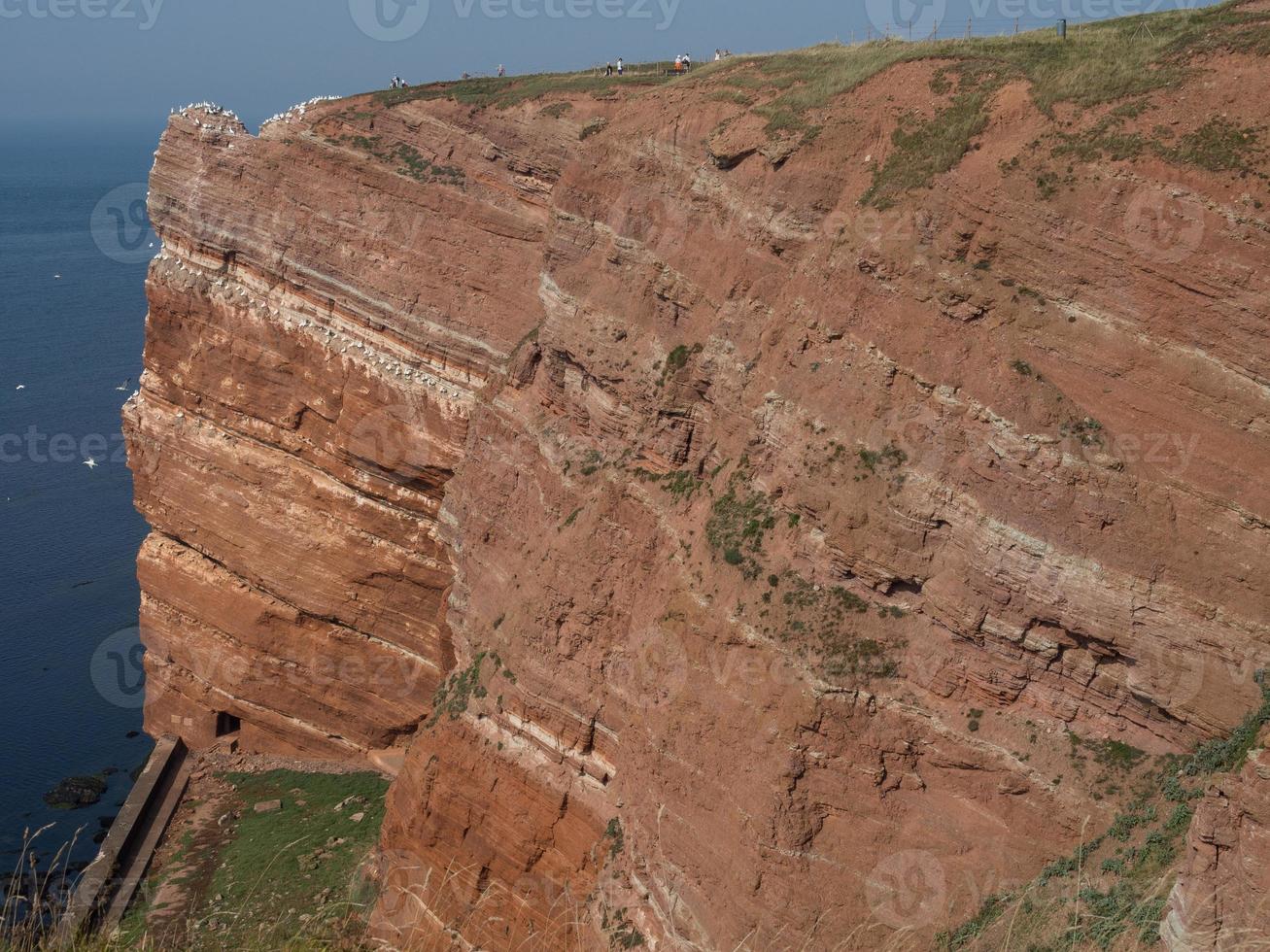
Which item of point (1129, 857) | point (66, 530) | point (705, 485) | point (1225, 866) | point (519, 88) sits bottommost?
point (66, 530)

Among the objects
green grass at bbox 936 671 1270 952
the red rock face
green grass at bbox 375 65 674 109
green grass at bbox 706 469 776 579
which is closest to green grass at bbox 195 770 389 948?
green grass at bbox 706 469 776 579

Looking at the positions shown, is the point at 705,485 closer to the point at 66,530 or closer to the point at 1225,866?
the point at 1225,866

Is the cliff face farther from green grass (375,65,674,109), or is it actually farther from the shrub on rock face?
the shrub on rock face

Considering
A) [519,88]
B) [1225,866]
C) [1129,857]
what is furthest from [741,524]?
[519,88]

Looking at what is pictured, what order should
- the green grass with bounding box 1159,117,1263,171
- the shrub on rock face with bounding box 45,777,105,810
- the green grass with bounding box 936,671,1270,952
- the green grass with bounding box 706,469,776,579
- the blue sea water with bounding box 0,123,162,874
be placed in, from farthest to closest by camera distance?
the blue sea water with bounding box 0,123,162,874 < the shrub on rock face with bounding box 45,777,105,810 < the green grass with bounding box 706,469,776,579 < the green grass with bounding box 1159,117,1263,171 < the green grass with bounding box 936,671,1270,952

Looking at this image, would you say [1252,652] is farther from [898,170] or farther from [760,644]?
[898,170]
